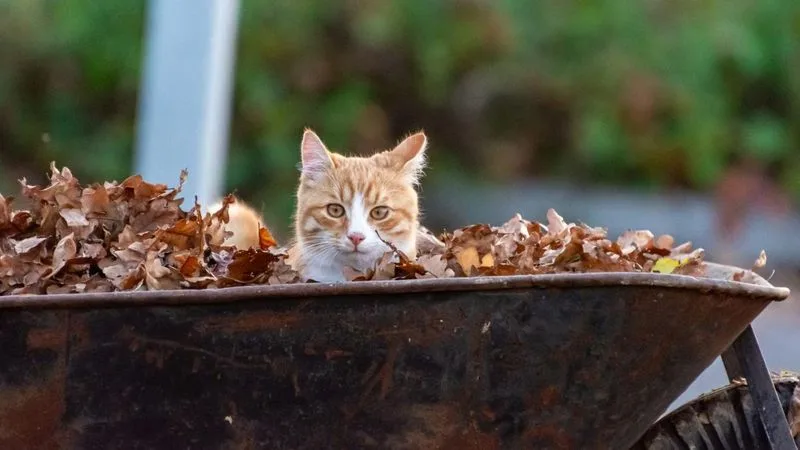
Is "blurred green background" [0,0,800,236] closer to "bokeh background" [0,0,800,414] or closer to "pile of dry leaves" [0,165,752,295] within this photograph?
"bokeh background" [0,0,800,414]

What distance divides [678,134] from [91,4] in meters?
4.20

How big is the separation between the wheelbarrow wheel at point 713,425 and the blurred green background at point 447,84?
5.20 metres

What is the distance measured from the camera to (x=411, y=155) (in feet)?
9.59

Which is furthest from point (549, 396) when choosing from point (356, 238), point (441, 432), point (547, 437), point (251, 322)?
point (356, 238)

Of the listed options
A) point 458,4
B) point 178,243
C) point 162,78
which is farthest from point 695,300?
point 458,4

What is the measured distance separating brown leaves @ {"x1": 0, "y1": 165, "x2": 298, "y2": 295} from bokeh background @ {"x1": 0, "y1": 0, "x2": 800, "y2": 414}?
4944mm

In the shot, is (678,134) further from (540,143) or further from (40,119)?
(40,119)

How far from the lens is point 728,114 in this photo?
27.0ft

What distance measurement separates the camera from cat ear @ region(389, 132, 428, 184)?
2912 mm

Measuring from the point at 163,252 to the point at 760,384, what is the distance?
1.22 metres

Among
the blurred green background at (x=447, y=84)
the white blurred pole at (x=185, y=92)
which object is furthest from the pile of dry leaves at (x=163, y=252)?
the blurred green background at (x=447, y=84)

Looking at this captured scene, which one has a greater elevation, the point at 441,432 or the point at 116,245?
the point at 116,245

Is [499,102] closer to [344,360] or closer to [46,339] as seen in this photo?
[344,360]

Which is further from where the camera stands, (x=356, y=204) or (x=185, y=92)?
(x=185, y=92)
